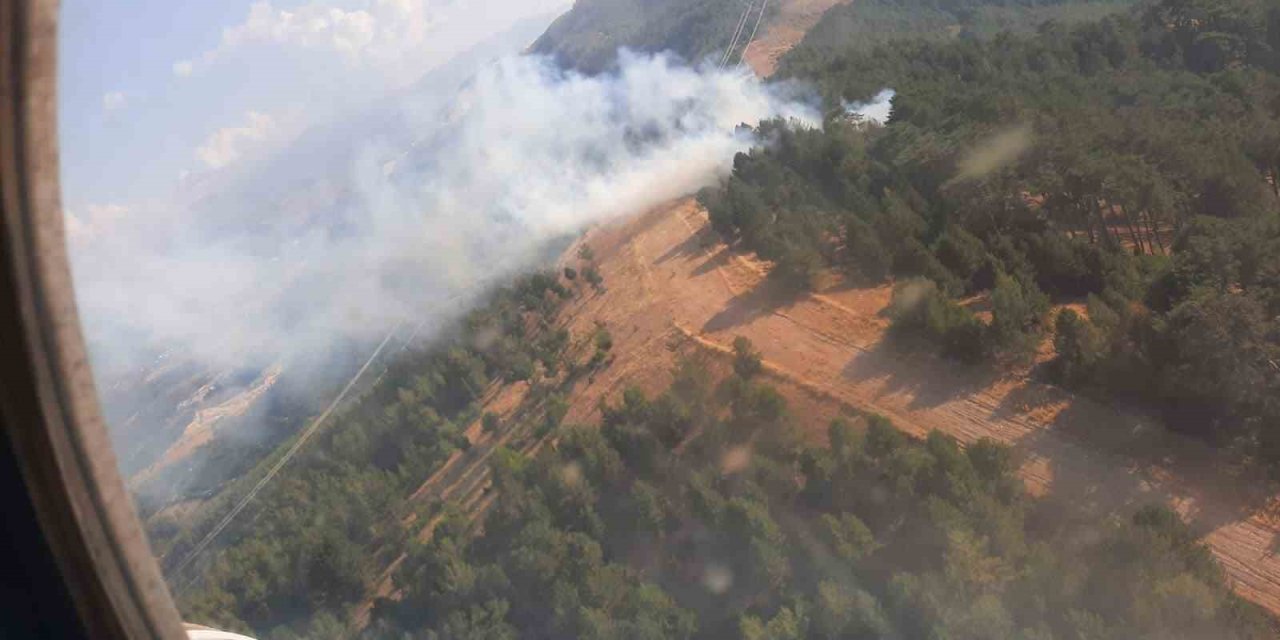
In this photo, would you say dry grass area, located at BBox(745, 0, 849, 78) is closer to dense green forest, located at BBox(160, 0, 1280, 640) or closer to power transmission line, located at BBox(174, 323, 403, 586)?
dense green forest, located at BBox(160, 0, 1280, 640)

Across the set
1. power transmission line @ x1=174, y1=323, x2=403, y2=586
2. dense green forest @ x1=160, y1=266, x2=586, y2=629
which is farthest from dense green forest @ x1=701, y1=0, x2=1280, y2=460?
power transmission line @ x1=174, y1=323, x2=403, y2=586

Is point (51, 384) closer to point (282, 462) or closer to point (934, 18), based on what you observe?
point (282, 462)

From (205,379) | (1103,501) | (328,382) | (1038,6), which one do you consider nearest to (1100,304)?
(1103,501)

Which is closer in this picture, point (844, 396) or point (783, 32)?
point (844, 396)

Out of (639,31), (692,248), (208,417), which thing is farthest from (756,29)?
(208,417)

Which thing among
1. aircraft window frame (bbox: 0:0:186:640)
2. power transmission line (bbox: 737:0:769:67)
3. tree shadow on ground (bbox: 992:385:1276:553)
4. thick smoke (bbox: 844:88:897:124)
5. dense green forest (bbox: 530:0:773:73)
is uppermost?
aircraft window frame (bbox: 0:0:186:640)
